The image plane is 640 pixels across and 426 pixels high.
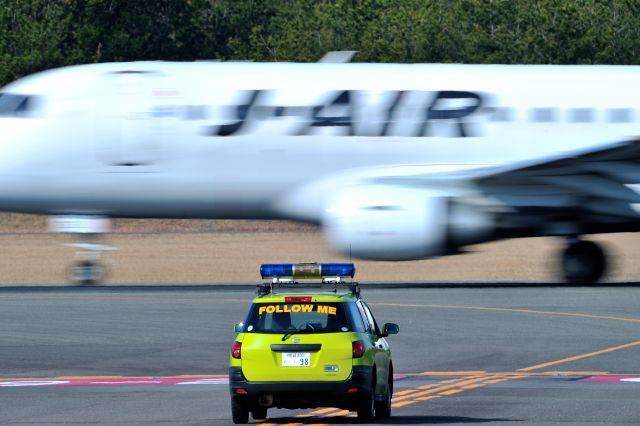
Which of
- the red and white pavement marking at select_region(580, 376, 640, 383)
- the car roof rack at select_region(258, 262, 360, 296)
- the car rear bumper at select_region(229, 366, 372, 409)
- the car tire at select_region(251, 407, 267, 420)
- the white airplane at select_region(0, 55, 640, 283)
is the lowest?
the red and white pavement marking at select_region(580, 376, 640, 383)

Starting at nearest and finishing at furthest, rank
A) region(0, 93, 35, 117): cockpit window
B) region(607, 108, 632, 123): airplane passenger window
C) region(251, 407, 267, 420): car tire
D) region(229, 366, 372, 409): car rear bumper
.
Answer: region(229, 366, 372, 409): car rear bumper < region(251, 407, 267, 420): car tire < region(0, 93, 35, 117): cockpit window < region(607, 108, 632, 123): airplane passenger window

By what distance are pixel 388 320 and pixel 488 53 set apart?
203 ft

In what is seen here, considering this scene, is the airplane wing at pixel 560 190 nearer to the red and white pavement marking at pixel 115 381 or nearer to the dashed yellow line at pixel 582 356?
the dashed yellow line at pixel 582 356

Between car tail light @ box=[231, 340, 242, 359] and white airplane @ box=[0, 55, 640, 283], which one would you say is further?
white airplane @ box=[0, 55, 640, 283]

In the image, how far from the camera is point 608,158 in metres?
35.4

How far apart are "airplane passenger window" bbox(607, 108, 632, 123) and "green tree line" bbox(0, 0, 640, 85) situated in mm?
52711

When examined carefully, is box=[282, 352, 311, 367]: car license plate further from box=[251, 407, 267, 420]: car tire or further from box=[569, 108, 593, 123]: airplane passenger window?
box=[569, 108, 593, 123]: airplane passenger window

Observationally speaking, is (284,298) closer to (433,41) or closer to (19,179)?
(19,179)

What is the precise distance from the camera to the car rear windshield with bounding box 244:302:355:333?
1816 cm

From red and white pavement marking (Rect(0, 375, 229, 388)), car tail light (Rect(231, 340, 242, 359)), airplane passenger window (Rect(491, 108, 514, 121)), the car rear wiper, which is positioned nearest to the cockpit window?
airplane passenger window (Rect(491, 108, 514, 121))

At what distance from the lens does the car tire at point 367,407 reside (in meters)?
17.8

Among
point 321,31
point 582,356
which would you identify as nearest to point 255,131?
point 582,356

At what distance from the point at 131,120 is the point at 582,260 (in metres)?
10.8

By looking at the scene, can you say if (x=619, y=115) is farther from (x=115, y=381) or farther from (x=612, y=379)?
(x=115, y=381)
